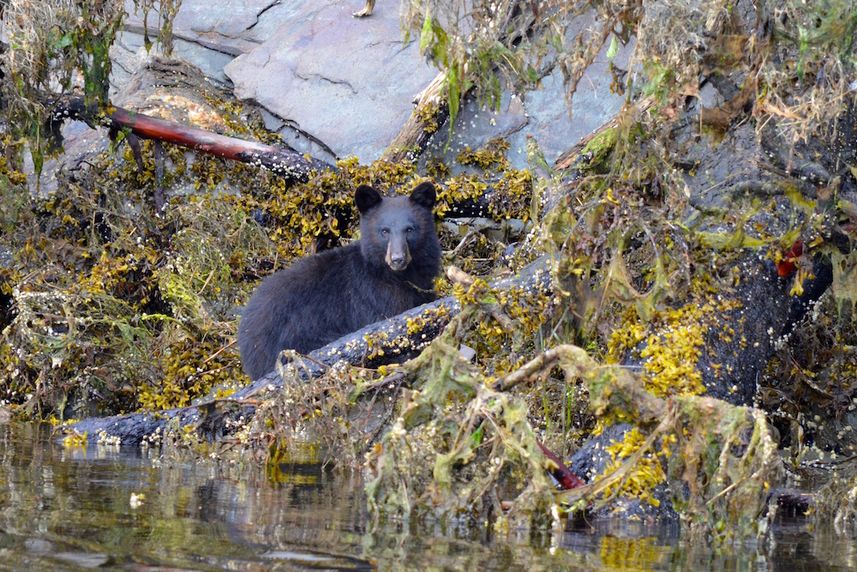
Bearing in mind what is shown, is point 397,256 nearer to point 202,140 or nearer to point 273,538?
point 202,140

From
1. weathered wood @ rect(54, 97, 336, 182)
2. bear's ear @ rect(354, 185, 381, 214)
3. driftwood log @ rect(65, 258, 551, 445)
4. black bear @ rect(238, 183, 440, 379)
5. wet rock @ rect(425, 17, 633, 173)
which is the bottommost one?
driftwood log @ rect(65, 258, 551, 445)

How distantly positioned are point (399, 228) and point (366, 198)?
40 cm

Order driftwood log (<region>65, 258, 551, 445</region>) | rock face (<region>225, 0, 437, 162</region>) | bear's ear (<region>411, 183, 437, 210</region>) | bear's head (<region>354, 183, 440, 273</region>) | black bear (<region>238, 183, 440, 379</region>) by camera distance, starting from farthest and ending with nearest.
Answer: rock face (<region>225, 0, 437, 162</region>)
bear's ear (<region>411, 183, 437, 210</region>)
bear's head (<region>354, 183, 440, 273</region>)
black bear (<region>238, 183, 440, 379</region>)
driftwood log (<region>65, 258, 551, 445</region>)

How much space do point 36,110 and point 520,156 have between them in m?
4.31

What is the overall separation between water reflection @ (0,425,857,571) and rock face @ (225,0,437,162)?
6483 millimetres

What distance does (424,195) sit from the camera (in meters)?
8.93

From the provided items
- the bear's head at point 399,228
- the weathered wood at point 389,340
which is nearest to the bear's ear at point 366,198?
the bear's head at point 399,228

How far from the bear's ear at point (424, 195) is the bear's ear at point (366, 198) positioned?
280mm

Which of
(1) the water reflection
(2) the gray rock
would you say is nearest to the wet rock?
(2) the gray rock

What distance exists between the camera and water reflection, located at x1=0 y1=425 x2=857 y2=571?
3783 mm

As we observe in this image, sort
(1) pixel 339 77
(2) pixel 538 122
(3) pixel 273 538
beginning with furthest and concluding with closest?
1. (1) pixel 339 77
2. (2) pixel 538 122
3. (3) pixel 273 538

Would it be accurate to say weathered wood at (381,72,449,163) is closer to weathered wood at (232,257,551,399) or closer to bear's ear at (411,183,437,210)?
bear's ear at (411,183,437,210)

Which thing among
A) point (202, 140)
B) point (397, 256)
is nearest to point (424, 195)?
point (397, 256)

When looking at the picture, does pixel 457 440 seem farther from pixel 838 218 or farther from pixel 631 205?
pixel 838 218
